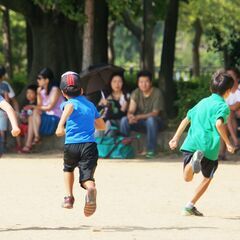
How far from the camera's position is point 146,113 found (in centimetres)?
1603

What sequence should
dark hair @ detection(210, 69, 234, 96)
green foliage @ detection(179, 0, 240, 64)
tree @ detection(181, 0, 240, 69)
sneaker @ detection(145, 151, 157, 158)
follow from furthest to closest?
tree @ detection(181, 0, 240, 69), green foliage @ detection(179, 0, 240, 64), sneaker @ detection(145, 151, 157, 158), dark hair @ detection(210, 69, 234, 96)

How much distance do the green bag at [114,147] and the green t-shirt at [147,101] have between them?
686mm

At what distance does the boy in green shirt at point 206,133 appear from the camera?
9.12 meters

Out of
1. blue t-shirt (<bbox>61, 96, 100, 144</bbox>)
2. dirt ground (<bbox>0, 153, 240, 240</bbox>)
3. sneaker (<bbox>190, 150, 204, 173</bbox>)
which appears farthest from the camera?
sneaker (<bbox>190, 150, 204, 173</bbox>)

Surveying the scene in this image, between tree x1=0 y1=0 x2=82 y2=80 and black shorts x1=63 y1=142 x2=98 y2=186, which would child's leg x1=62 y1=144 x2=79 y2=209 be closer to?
black shorts x1=63 y1=142 x2=98 y2=186

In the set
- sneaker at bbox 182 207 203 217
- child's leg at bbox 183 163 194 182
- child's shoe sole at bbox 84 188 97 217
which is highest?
child's leg at bbox 183 163 194 182

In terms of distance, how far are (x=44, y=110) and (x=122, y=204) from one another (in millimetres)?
6654

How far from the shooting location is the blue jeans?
15828 millimetres

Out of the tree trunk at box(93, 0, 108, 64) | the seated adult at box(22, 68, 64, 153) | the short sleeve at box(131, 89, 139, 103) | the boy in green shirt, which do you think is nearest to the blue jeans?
the short sleeve at box(131, 89, 139, 103)

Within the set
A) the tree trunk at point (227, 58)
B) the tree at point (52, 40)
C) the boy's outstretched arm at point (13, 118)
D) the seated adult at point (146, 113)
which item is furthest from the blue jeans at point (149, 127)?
the boy's outstretched arm at point (13, 118)

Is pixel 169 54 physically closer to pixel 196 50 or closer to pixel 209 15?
pixel 209 15

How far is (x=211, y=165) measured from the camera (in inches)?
367

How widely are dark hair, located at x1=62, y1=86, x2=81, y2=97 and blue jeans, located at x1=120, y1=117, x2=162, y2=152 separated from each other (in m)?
7.10

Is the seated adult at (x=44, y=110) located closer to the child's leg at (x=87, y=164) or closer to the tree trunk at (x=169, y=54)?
the tree trunk at (x=169, y=54)
